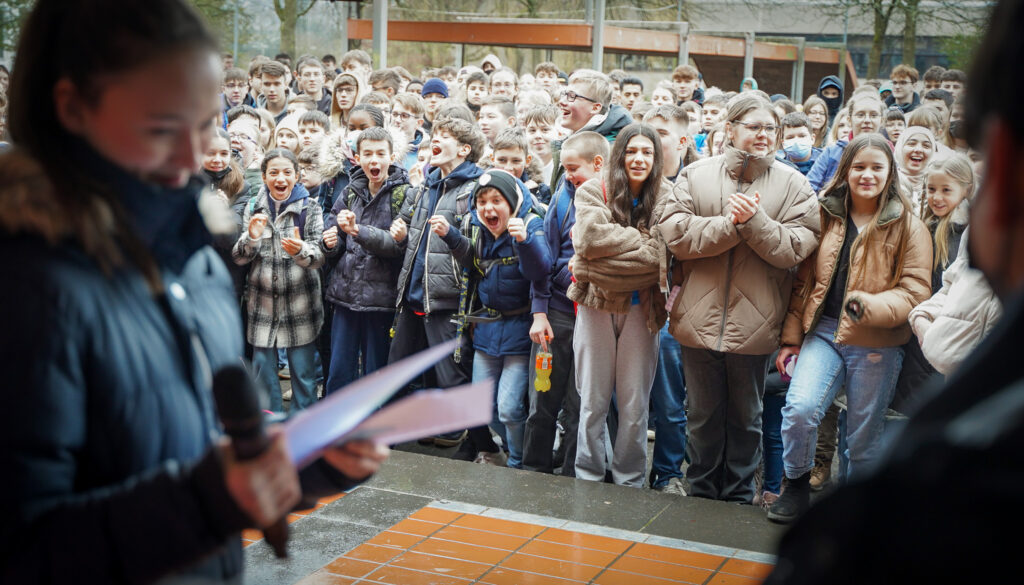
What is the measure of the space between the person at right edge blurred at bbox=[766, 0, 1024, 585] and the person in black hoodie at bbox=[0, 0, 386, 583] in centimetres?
77

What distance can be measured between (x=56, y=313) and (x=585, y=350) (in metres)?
4.51

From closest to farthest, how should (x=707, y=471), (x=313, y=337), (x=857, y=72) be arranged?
(x=707, y=471), (x=313, y=337), (x=857, y=72)

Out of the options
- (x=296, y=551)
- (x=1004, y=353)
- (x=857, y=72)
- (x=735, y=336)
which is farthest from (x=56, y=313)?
(x=857, y=72)

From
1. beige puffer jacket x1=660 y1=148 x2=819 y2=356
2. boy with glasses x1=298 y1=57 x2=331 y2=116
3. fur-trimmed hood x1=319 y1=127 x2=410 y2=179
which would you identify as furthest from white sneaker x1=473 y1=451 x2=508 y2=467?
boy with glasses x1=298 y1=57 x2=331 y2=116

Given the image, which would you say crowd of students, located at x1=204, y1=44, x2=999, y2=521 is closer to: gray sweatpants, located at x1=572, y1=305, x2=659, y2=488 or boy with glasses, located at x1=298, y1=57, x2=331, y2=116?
gray sweatpants, located at x1=572, y1=305, x2=659, y2=488

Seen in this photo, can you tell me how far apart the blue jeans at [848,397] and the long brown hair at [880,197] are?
0.39 m

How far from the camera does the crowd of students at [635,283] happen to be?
204 inches

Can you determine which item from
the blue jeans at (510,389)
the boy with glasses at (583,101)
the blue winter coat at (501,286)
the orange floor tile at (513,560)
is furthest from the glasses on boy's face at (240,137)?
the orange floor tile at (513,560)

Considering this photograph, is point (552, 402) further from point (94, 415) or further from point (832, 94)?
point (832, 94)

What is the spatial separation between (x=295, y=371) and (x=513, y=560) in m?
3.00

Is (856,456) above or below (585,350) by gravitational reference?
below

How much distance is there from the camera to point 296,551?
4.50 m

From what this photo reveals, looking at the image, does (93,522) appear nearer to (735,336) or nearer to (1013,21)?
(1013,21)

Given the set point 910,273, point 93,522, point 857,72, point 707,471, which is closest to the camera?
point 93,522
